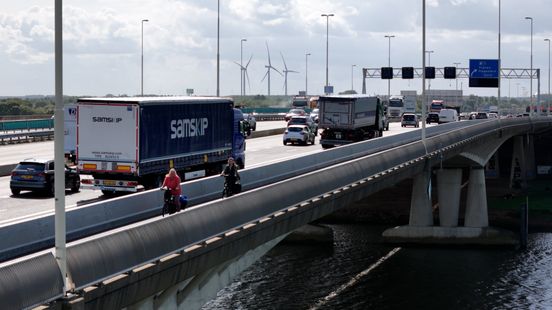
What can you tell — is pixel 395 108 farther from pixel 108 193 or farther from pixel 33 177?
pixel 108 193

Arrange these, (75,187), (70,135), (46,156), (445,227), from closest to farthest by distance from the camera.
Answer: (75,187), (70,135), (46,156), (445,227)

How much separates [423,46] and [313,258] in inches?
534

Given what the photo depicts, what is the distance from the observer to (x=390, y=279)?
5122cm

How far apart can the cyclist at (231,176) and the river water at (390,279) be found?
12.8 metres

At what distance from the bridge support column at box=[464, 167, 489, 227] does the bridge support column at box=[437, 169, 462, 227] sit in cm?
136

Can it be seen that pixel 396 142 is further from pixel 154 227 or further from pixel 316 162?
pixel 154 227

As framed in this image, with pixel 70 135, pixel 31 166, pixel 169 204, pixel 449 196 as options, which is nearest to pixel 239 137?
pixel 70 135

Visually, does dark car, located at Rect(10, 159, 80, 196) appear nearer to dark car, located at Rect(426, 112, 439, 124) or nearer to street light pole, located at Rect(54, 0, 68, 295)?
street light pole, located at Rect(54, 0, 68, 295)

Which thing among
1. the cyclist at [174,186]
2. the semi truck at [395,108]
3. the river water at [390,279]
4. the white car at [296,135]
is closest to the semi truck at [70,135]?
the river water at [390,279]

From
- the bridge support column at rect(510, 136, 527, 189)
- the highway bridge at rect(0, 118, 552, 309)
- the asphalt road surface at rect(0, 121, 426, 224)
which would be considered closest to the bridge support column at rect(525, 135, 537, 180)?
the bridge support column at rect(510, 136, 527, 189)

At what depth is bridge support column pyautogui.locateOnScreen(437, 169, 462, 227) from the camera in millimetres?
66500

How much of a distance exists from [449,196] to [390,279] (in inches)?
683

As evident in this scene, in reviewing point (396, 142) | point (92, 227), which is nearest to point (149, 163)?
point (92, 227)

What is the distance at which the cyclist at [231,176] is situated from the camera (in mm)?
29734
